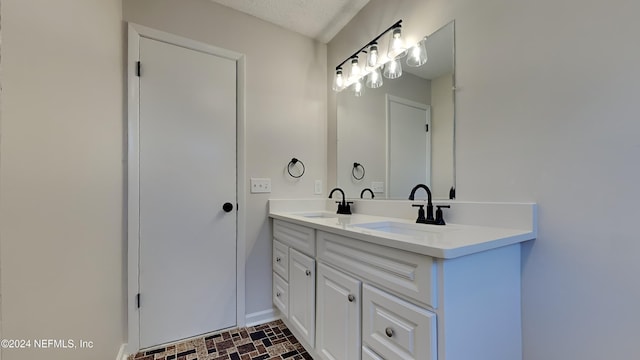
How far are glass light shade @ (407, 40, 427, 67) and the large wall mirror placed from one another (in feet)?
0.08

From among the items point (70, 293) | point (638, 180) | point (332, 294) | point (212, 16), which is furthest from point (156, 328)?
point (638, 180)

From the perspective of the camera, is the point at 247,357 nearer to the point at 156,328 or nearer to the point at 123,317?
the point at 156,328

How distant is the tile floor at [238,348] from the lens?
5.09 ft

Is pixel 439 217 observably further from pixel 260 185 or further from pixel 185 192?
pixel 185 192

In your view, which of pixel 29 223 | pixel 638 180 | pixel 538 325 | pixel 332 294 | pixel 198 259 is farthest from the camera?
pixel 198 259

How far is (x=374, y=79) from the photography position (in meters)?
1.89

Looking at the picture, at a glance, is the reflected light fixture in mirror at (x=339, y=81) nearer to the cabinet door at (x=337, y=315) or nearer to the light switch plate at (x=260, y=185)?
the light switch plate at (x=260, y=185)

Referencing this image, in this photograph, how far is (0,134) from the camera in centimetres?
59

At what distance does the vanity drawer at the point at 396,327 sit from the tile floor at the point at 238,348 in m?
0.78

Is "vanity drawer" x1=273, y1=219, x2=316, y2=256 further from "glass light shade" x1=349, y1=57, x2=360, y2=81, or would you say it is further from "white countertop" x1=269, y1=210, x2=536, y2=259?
"glass light shade" x1=349, y1=57, x2=360, y2=81

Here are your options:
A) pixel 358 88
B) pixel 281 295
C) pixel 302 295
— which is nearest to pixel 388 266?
pixel 302 295

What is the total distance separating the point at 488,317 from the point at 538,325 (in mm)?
316

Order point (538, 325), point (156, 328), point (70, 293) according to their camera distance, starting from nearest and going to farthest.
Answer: point (70, 293) < point (538, 325) < point (156, 328)

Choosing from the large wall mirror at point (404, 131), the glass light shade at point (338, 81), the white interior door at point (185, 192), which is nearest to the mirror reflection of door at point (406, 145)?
the large wall mirror at point (404, 131)
